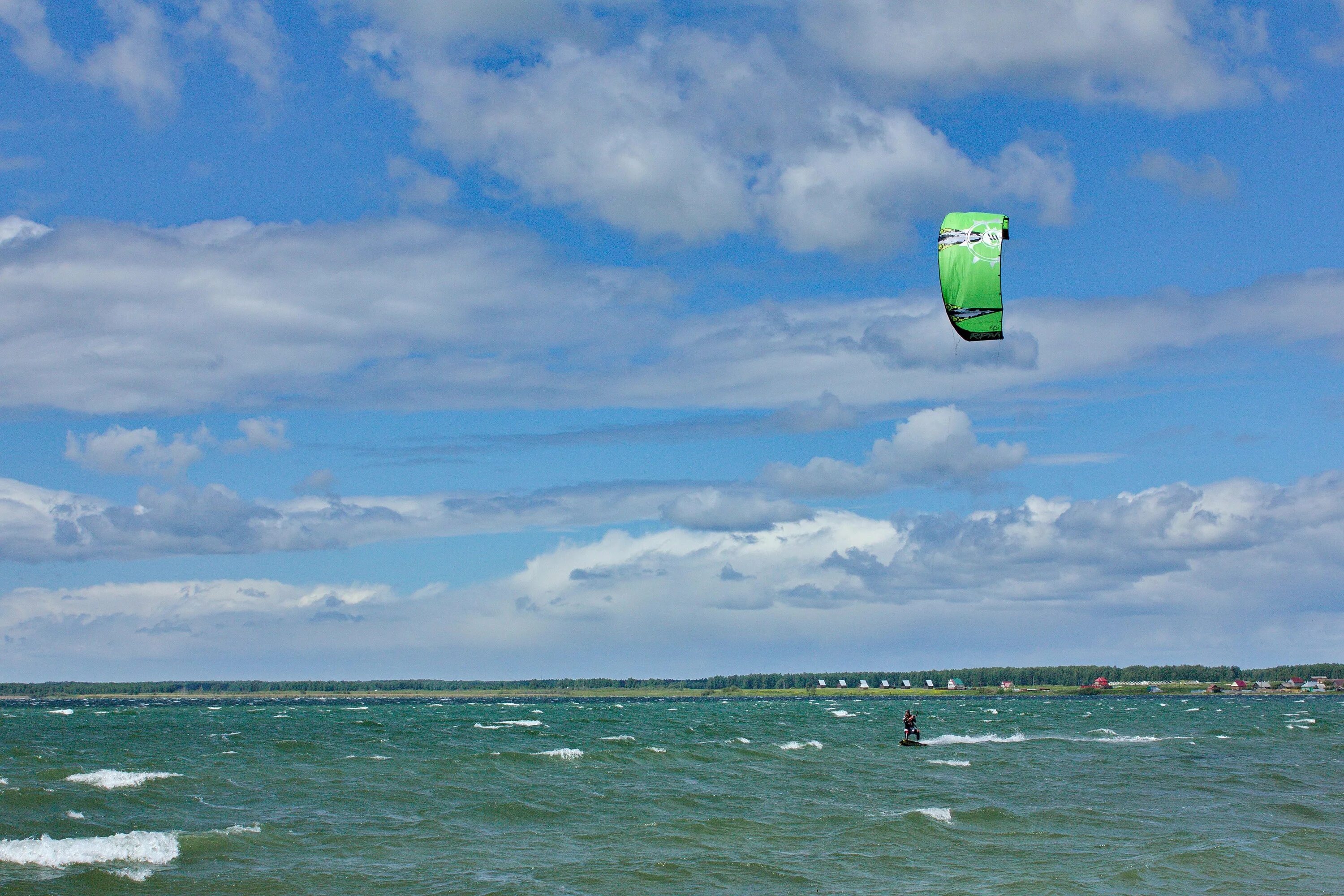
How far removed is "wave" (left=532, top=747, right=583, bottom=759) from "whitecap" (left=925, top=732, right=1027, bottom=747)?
2504cm

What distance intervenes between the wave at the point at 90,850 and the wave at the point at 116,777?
12.9 meters

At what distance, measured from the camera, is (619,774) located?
49.8 metres

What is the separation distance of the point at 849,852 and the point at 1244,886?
920cm

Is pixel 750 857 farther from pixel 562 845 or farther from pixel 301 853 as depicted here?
pixel 301 853

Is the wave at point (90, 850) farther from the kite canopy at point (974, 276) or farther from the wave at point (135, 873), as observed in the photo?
the kite canopy at point (974, 276)

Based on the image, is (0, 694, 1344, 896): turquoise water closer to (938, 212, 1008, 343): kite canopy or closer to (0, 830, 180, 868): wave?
(0, 830, 180, 868): wave

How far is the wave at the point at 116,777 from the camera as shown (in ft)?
138

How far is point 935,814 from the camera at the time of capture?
3622 cm

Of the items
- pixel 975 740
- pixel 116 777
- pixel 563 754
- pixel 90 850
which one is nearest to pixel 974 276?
pixel 90 850

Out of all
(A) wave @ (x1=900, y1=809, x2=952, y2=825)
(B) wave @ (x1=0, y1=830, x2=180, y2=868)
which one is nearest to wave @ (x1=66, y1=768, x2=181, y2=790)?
(B) wave @ (x1=0, y1=830, x2=180, y2=868)

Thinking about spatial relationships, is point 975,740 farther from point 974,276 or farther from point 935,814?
point 974,276

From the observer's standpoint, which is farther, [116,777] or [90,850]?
[116,777]

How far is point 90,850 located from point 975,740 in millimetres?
63277

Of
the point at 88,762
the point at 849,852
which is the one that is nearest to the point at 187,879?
the point at 849,852
